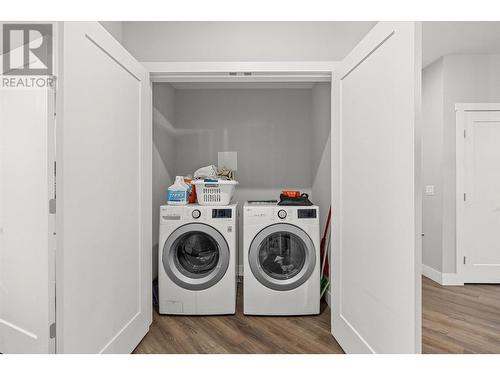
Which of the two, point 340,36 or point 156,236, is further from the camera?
point 156,236

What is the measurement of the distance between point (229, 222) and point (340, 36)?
169 centimetres

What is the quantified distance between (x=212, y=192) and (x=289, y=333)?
4.18ft

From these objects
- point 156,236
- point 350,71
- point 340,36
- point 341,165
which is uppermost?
point 340,36

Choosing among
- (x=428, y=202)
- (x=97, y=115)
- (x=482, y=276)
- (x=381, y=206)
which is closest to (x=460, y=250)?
(x=482, y=276)

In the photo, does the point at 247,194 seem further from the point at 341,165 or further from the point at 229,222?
the point at 341,165

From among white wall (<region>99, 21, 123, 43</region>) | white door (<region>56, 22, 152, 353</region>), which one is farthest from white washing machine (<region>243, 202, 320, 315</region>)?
white wall (<region>99, 21, 123, 43</region>)

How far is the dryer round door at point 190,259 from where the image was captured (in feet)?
8.13

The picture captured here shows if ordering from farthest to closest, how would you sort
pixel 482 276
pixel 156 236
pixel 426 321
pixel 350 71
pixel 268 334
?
pixel 482 276
pixel 156 236
pixel 426 321
pixel 268 334
pixel 350 71

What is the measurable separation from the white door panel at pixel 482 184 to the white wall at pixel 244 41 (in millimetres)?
2187

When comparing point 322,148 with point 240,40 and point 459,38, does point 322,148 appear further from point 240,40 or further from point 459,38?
point 459,38

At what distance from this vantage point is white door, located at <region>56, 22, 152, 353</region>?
4.02 feet

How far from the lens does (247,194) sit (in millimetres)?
3691

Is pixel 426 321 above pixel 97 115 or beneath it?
beneath

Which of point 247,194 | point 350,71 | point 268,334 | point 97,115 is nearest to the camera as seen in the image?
point 97,115
